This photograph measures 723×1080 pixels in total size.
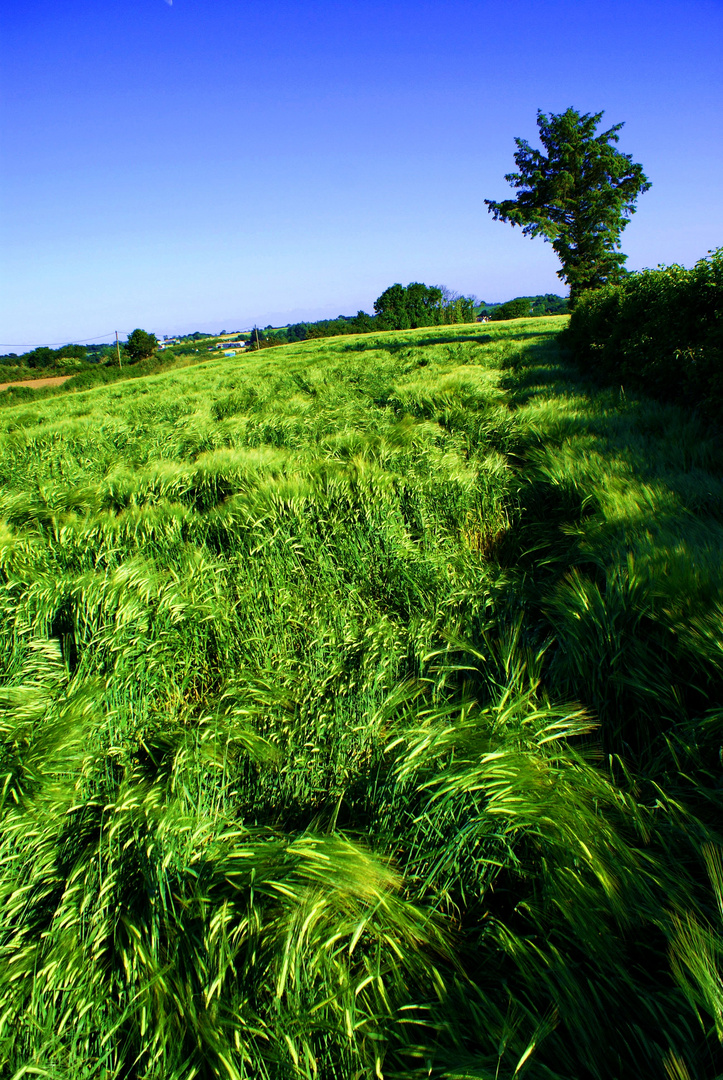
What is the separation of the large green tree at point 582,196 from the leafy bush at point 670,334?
21.5 metres

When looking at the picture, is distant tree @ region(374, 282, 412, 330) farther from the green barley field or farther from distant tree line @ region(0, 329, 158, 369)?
the green barley field

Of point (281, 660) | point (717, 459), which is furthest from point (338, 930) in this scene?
point (717, 459)

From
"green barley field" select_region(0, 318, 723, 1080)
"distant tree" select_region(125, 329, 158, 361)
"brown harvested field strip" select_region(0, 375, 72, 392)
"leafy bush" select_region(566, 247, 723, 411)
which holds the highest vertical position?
"distant tree" select_region(125, 329, 158, 361)

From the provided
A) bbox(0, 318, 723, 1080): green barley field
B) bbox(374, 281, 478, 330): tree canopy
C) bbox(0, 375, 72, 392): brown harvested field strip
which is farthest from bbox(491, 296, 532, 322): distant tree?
bbox(0, 318, 723, 1080): green barley field

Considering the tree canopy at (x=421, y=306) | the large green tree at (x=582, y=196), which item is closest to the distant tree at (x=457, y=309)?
the tree canopy at (x=421, y=306)

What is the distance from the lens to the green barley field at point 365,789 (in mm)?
1070

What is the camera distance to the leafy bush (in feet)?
16.0

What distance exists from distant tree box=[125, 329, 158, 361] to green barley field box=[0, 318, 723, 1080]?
57.3 meters

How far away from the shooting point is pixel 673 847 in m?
1.30

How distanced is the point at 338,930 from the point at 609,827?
0.75 meters

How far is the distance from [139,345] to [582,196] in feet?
143

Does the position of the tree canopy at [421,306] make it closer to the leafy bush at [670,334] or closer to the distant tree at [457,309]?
the distant tree at [457,309]

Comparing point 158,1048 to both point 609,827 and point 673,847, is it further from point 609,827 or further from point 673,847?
point 673,847

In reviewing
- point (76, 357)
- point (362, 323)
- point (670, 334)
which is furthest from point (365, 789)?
point (362, 323)
